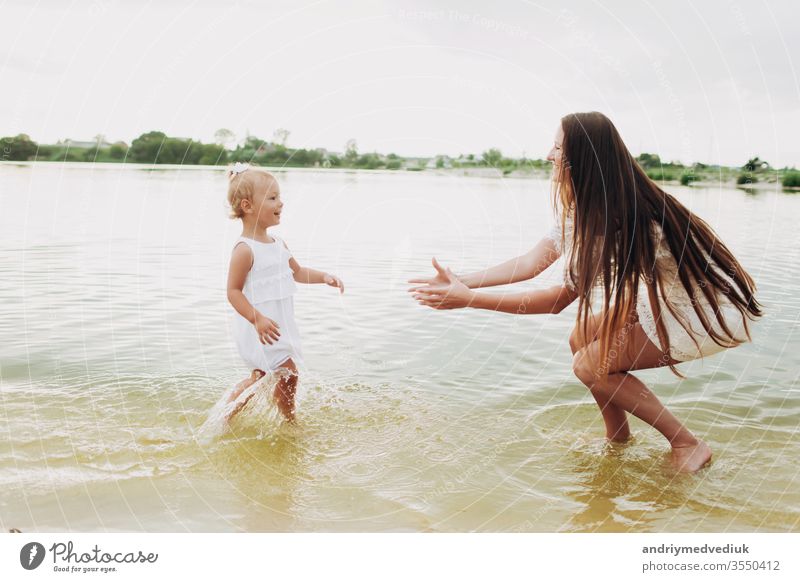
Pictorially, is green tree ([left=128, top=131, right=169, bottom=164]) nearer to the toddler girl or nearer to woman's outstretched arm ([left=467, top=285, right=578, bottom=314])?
the toddler girl

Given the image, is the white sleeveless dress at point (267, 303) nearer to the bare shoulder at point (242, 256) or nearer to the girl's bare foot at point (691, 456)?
the bare shoulder at point (242, 256)

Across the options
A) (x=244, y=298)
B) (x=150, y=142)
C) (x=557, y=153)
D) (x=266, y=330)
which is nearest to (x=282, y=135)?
(x=244, y=298)

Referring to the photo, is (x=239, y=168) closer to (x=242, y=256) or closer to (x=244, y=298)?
(x=242, y=256)

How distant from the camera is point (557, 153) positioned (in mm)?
4113

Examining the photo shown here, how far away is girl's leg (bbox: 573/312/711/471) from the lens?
4.06m

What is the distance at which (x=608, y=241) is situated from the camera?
3.99 metres

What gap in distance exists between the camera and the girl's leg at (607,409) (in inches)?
169

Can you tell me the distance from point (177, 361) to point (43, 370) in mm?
885

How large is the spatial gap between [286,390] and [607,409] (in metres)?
1.88

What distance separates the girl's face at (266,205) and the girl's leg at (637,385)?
6.37 ft

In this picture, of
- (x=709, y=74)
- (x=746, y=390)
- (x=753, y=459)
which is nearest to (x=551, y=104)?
(x=709, y=74)

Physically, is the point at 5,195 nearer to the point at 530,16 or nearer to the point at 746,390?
the point at 530,16

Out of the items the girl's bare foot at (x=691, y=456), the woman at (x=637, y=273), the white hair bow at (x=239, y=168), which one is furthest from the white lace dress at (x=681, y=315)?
the white hair bow at (x=239, y=168)

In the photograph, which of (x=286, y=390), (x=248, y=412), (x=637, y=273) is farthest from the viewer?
(x=286, y=390)
